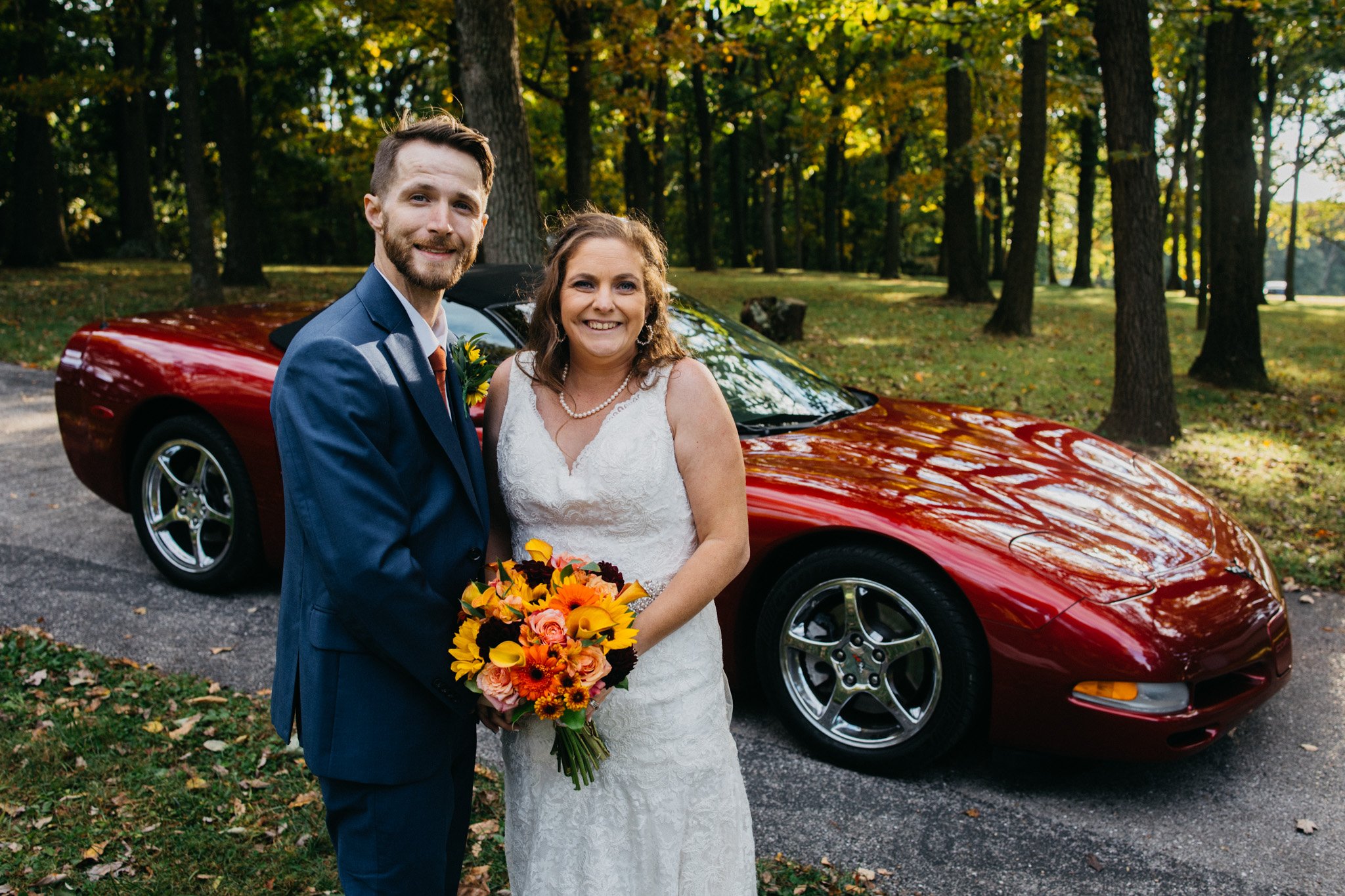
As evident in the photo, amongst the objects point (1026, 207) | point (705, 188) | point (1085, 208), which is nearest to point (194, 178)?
point (1026, 207)

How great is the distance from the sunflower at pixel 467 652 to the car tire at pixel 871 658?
180cm

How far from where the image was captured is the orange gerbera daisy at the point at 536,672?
1.71 metres

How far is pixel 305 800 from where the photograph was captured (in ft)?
10.1

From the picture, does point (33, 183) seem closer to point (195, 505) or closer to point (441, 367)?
point (195, 505)

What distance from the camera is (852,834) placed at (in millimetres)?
2982

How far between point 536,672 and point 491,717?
0.34m

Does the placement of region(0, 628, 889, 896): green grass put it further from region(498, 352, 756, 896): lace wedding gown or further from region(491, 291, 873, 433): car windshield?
region(491, 291, 873, 433): car windshield

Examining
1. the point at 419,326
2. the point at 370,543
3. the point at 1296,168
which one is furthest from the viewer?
the point at 1296,168

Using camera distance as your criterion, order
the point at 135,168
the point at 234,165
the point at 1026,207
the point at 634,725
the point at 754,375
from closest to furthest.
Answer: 1. the point at 634,725
2. the point at 754,375
3. the point at 1026,207
4. the point at 234,165
5. the point at 135,168

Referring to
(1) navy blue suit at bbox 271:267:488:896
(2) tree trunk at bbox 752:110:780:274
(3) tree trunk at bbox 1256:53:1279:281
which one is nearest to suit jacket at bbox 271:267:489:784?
(1) navy blue suit at bbox 271:267:488:896

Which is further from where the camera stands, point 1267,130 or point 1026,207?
point 1267,130

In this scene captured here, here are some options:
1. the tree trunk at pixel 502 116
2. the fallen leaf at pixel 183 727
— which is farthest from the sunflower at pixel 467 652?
the tree trunk at pixel 502 116

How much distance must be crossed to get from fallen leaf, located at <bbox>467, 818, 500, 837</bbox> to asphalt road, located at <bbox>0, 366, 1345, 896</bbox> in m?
0.46

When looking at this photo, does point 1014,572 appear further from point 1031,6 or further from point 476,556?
point 1031,6
